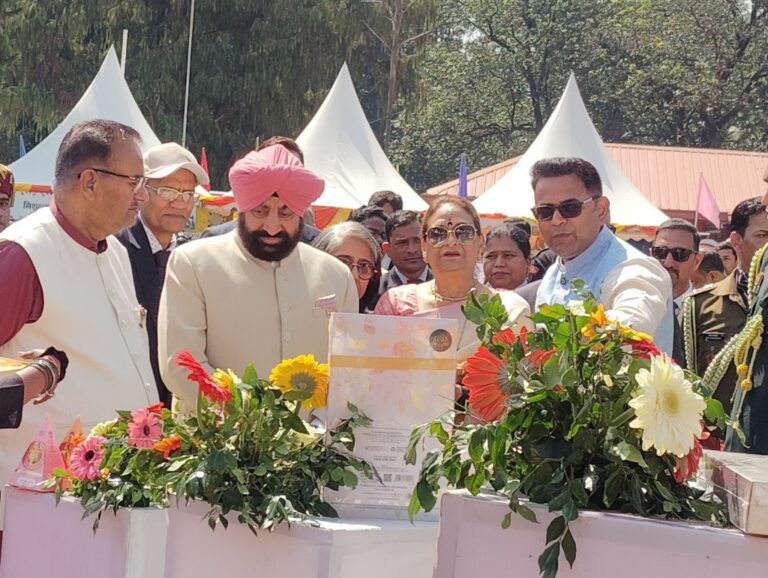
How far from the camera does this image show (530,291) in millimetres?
5383

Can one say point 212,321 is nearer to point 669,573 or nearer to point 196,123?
point 669,573

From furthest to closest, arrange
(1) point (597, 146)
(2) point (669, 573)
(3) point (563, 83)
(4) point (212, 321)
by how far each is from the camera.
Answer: (3) point (563, 83) → (1) point (597, 146) → (4) point (212, 321) → (2) point (669, 573)

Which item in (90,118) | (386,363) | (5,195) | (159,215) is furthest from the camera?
(90,118)

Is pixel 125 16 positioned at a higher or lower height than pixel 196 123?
higher

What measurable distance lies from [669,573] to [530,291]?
3.48 metres

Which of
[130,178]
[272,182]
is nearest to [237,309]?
[272,182]

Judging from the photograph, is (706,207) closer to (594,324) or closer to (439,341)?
(439,341)

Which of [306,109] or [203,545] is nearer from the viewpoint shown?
[203,545]

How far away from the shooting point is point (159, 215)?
5020mm

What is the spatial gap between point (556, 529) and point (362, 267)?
123 inches

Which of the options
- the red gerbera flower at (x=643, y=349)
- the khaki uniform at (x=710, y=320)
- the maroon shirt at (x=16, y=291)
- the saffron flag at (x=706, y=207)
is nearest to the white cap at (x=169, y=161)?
the maroon shirt at (x=16, y=291)

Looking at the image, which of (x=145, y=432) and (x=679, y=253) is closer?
(x=145, y=432)

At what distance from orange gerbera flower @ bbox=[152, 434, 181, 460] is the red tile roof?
25515 mm

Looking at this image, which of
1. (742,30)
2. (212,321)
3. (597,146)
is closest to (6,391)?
(212,321)
